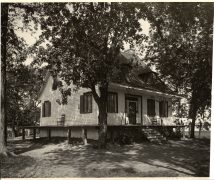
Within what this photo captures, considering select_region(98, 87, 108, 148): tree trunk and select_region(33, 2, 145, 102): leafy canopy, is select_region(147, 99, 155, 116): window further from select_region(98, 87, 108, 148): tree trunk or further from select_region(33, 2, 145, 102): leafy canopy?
select_region(33, 2, 145, 102): leafy canopy

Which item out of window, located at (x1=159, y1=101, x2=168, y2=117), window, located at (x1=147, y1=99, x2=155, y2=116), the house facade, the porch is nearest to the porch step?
the porch

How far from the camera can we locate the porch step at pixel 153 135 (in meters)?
16.5

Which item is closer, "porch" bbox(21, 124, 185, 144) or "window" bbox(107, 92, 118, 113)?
"porch" bbox(21, 124, 185, 144)

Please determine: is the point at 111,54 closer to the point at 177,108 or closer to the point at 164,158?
the point at 164,158

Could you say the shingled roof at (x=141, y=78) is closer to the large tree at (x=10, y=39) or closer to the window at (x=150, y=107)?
the window at (x=150, y=107)

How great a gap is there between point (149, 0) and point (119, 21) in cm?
202

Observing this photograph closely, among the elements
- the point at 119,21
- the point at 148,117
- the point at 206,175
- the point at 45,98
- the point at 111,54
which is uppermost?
the point at 119,21

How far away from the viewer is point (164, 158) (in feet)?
36.6

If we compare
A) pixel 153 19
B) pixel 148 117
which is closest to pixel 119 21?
pixel 153 19

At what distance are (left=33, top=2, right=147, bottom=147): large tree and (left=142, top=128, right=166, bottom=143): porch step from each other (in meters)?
5.81

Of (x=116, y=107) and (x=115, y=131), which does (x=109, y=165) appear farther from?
(x=116, y=107)

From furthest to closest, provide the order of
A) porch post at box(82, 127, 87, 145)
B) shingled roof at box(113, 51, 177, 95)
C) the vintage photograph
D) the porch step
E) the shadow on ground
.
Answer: shingled roof at box(113, 51, 177, 95), the porch step, porch post at box(82, 127, 87, 145), the vintage photograph, the shadow on ground

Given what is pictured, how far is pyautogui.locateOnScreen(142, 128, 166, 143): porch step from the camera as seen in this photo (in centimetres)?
1647

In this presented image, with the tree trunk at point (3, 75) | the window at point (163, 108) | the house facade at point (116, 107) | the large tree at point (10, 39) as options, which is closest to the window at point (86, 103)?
the house facade at point (116, 107)
